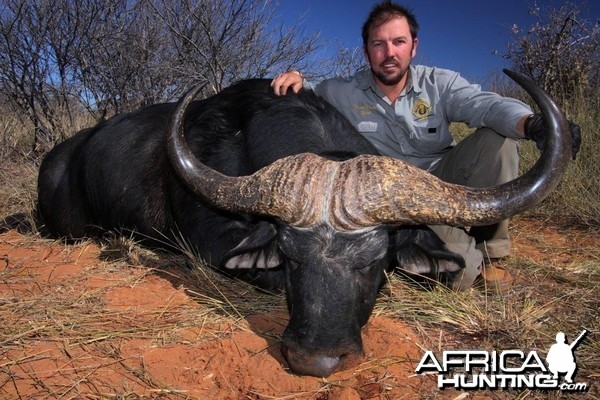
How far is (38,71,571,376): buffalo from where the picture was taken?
8.61 ft

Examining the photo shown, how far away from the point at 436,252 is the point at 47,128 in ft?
26.0

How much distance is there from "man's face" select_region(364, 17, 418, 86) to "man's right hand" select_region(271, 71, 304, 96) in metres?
0.85

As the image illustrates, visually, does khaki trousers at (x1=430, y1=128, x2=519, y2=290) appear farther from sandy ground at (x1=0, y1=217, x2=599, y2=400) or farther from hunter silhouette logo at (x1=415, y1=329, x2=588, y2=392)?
hunter silhouette logo at (x1=415, y1=329, x2=588, y2=392)

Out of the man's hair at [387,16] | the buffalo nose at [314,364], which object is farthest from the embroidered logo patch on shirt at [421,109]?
the buffalo nose at [314,364]

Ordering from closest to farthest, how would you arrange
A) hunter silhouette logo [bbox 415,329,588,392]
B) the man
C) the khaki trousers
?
hunter silhouette logo [bbox 415,329,588,392] < the khaki trousers < the man

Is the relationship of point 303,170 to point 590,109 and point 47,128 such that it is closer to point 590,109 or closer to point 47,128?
point 590,109

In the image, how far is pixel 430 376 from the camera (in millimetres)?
2561

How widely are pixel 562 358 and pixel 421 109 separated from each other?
8.99ft

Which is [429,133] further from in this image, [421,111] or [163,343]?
[163,343]

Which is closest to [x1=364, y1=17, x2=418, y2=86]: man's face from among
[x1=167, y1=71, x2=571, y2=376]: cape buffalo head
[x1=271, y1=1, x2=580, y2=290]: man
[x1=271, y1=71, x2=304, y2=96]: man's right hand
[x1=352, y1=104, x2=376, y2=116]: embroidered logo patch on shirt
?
[x1=271, y1=1, x2=580, y2=290]: man

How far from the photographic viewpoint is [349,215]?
2.64 meters

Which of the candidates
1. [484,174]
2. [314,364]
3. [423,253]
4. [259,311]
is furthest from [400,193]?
[484,174]

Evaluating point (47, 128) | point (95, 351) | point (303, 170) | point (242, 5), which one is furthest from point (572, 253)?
point (47, 128)

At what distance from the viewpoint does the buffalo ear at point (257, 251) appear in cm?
321
